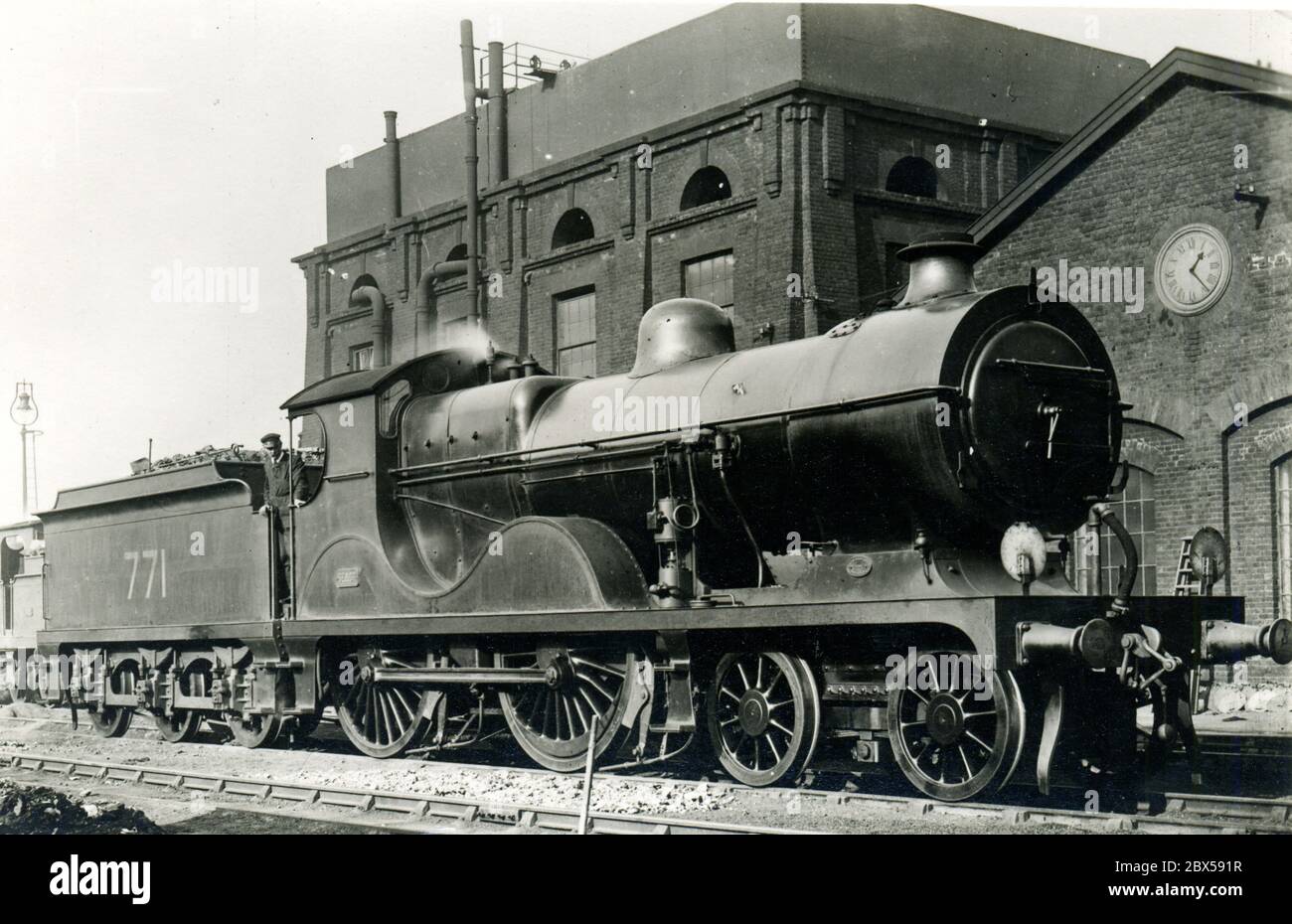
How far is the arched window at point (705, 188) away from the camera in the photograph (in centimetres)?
2202

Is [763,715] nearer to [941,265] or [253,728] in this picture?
[941,265]

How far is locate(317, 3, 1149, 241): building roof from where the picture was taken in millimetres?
20516

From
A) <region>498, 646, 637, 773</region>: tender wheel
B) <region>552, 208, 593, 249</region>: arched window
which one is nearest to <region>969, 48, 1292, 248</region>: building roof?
<region>552, 208, 593, 249</region>: arched window

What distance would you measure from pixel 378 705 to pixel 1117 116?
11111 mm

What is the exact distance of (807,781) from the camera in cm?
924

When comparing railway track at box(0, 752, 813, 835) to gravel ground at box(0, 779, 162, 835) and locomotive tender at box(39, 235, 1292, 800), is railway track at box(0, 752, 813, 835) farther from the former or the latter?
locomotive tender at box(39, 235, 1292, 800)

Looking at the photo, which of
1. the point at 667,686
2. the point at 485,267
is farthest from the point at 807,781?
the point at 485,267

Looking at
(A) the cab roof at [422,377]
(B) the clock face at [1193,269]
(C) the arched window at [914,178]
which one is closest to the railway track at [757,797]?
(A) the cab roof at [422,377]

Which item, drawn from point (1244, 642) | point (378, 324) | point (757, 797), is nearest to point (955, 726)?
point (757, 797)

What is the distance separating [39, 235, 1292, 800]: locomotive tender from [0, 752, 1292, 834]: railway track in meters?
0.20

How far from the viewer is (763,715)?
905 cm

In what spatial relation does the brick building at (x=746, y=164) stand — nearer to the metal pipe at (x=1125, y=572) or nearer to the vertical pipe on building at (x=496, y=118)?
the vertical pipe on building at (x=496, y=118)
